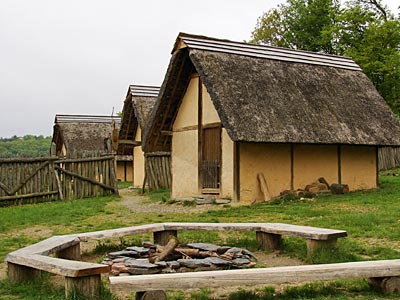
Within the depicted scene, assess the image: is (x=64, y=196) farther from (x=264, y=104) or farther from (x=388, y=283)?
(x=388, y=283)

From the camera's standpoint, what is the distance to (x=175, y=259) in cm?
700

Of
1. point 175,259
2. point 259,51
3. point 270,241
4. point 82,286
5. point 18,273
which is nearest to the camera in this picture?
point 82,286

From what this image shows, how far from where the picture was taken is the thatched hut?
1499 centimetres

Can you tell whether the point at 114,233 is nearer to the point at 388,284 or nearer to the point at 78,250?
the point at 78,250

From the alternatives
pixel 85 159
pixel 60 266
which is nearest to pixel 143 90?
pixel 85 159

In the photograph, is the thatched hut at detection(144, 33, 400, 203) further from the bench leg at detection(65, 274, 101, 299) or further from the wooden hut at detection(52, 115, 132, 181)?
the wooden hut at detection(52, 115, 132, 181)

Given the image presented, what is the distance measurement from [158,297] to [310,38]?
34599 mm

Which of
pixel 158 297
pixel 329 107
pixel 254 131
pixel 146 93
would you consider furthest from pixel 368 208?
pixel 146 93

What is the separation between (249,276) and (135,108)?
20.2 m

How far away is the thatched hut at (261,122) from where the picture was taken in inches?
590

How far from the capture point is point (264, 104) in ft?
50.4

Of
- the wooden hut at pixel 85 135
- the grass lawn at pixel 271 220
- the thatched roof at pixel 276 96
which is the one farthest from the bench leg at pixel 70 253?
the wooden hut at pixel 85 135

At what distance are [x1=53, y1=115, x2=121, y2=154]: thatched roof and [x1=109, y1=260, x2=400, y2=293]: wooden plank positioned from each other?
1102 inches

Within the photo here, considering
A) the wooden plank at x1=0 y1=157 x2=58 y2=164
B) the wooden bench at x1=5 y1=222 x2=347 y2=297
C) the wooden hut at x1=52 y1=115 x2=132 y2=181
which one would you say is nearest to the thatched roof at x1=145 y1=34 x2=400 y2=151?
the wooden plank at x1=0 y1=157 x2=58 y2=164
